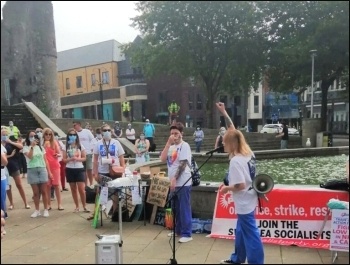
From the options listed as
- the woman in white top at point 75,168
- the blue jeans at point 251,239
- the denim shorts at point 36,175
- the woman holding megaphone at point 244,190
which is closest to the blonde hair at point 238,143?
the woman holding megaphone at point 244,190

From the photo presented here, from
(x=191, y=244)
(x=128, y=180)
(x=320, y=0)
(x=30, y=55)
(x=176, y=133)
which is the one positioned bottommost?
(x=191, y=244)

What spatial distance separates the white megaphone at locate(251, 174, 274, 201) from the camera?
4.11m

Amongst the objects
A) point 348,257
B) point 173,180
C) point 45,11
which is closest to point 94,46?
point 45,11

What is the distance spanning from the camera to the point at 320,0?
4.72 meters

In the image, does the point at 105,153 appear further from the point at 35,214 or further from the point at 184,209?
the point at 184,209

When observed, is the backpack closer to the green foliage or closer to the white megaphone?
the white megaphone

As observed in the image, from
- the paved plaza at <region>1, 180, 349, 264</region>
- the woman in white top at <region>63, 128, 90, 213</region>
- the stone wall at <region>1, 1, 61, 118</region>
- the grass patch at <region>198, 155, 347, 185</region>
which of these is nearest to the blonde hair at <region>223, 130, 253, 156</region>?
the paved plaza at <region>1, 180, 349, 264</region>

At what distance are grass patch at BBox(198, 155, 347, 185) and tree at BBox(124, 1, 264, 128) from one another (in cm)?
300

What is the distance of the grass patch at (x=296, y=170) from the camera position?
9938mm

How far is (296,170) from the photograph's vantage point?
11.7 m

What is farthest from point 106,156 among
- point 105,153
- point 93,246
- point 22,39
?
point 22,39

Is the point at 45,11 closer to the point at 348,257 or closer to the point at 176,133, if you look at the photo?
the point at 176,133

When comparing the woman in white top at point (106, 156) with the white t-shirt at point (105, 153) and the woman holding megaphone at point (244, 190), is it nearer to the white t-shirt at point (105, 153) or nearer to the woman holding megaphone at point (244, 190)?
the white t-shirt at point (105, 153)

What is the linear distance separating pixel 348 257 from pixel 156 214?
313cm
